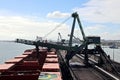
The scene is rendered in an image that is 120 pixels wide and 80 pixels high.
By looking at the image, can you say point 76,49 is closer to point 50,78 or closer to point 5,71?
point 5,71

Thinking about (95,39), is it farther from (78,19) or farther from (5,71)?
(5,71)

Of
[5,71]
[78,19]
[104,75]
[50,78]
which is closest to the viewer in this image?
[50,78]

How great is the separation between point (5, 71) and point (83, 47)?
37.6 meters

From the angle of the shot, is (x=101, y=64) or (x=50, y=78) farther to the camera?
(x=101, y=64)

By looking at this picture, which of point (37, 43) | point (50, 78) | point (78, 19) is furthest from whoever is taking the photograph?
point (78, 19)

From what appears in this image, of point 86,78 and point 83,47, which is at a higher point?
point 83,47

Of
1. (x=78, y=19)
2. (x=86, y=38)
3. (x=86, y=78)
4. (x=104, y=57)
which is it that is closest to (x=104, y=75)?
(x=86, y=78)

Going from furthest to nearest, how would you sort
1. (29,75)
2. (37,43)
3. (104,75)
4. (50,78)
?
1. (37,43)
2. (104,75)
3. (29,75)
4. (50,78)

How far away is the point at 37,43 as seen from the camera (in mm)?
62562

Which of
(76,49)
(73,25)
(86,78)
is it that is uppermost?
(73,25)

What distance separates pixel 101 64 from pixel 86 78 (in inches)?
833

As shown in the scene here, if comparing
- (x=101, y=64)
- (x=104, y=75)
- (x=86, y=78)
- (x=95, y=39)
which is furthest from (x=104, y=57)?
(x=86, y=78)

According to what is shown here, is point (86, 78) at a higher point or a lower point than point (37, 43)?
lower

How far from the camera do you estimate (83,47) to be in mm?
63938
